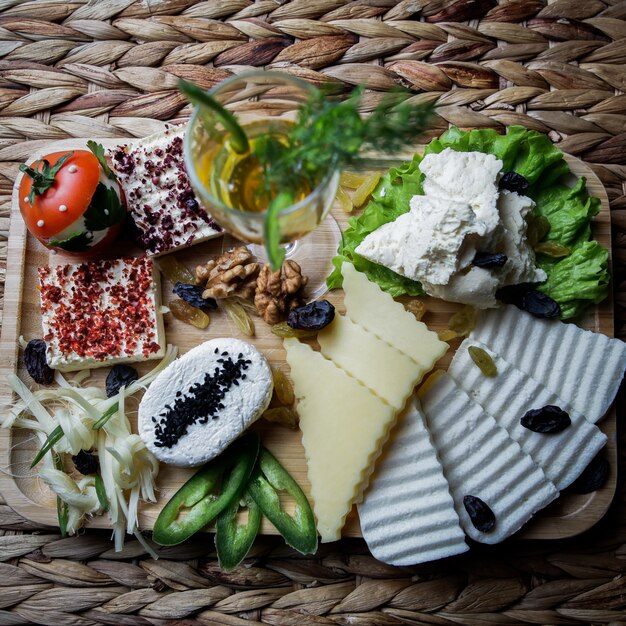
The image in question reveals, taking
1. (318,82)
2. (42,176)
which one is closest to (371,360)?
(318,82)

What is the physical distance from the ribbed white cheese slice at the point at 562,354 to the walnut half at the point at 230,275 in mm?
813

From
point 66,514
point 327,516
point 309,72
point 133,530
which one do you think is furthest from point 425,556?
point 309,72

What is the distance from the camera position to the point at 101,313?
8.02 feet

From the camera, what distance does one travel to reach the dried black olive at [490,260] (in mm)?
2207

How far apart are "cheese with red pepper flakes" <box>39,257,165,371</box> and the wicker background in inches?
15.9

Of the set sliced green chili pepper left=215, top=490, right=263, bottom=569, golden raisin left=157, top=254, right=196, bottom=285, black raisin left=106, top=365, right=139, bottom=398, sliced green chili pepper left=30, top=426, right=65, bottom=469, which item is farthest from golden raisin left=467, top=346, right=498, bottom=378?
sliced green chili pepper left=30, top=426, right=65, bottom=469

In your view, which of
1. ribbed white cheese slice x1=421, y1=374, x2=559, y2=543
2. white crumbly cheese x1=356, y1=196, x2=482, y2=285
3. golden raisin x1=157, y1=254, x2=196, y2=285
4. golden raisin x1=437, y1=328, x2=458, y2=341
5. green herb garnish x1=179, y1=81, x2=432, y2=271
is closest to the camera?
green herb garnish x1=179, y1=81, x2=432, y2=271

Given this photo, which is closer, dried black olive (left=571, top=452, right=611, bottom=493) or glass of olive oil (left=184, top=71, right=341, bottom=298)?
glass of olive oil (left=184, top=71, right=341, bottom=298)

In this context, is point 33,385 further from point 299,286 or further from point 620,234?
point 620,234

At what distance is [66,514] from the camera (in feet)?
7.73

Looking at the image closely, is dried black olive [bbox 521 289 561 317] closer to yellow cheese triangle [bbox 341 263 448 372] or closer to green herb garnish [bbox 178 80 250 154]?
yellow cheese triangle [bbox 341 263 448 372]

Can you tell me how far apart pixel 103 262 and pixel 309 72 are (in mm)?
1063

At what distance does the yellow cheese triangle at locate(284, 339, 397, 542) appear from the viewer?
224 cm

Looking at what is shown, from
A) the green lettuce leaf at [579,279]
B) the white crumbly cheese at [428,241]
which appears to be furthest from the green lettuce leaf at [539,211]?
the white crumbly cheese at [428,241]
